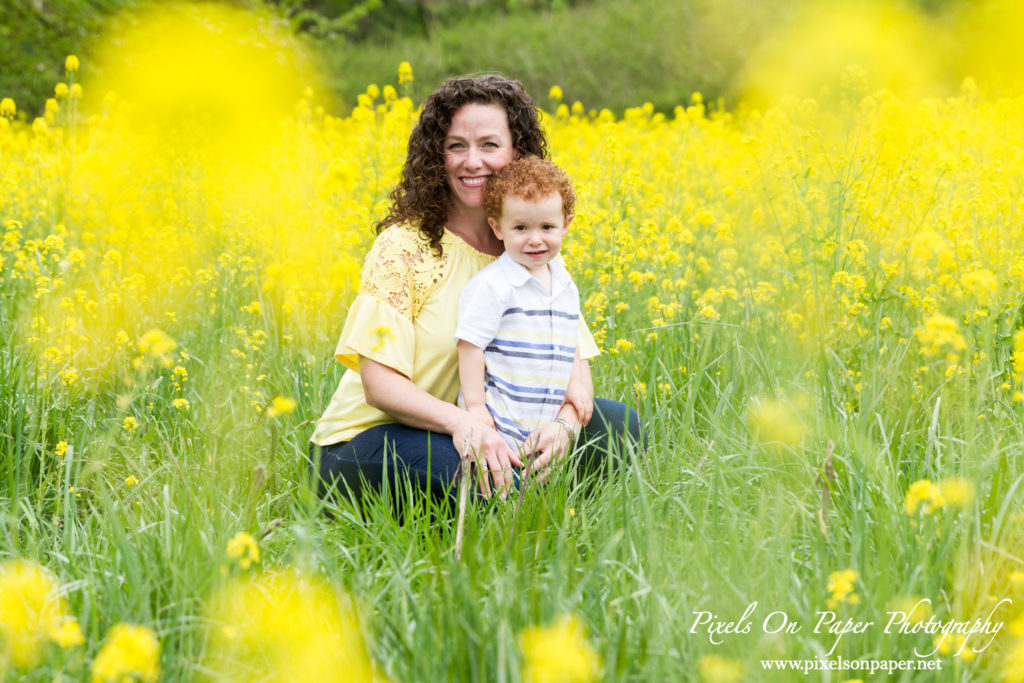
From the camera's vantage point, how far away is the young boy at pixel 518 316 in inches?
97.6

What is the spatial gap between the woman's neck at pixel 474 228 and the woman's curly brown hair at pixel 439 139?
40 millimetres

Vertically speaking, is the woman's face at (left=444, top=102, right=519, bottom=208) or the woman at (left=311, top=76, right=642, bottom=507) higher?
the woman's face at (left=444, top=102, right=519, bottom=208)

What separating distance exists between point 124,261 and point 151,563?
279 cm

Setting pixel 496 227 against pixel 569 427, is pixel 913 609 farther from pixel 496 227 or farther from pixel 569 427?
pixel 496 227

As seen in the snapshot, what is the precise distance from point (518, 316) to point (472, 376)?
211 mm

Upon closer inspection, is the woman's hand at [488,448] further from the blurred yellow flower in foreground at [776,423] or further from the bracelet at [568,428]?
the blurred yellow flower in foreground at [776,423]

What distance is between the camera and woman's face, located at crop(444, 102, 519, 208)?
270cm

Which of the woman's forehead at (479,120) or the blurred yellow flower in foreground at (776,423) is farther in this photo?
the woman's forehead at (479,120)

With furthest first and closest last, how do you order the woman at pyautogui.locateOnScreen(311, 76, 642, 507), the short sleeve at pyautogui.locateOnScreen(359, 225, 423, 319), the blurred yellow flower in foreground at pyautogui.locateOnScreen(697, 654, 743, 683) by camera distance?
the short sleeve at pyautogui.locateOnScreen(359, 225, 423, 319), the woman at pyautogui.locateOnScreen(311, 76, 642, 507), the blurred yellow flower in foreground at pyautogui.locateOnScreen(697, 654, 743, 683)

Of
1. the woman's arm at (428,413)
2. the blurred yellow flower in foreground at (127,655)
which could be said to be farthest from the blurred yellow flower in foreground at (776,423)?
the blurred yellow flower in foreground at (127,655)

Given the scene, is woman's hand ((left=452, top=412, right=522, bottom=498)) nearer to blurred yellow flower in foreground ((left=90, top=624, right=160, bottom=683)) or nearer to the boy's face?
the boy's face

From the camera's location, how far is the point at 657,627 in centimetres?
163

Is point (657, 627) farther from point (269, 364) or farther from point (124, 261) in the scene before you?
point (124, 261)

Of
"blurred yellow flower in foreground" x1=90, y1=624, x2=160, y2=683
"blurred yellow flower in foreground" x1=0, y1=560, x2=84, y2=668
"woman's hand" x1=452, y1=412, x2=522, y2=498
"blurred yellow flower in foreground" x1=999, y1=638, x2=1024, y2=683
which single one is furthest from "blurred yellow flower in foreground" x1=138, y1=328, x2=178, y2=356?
"blurred yellow flower in foreground" x1=999, y1=638, x2=1024, y2=683
